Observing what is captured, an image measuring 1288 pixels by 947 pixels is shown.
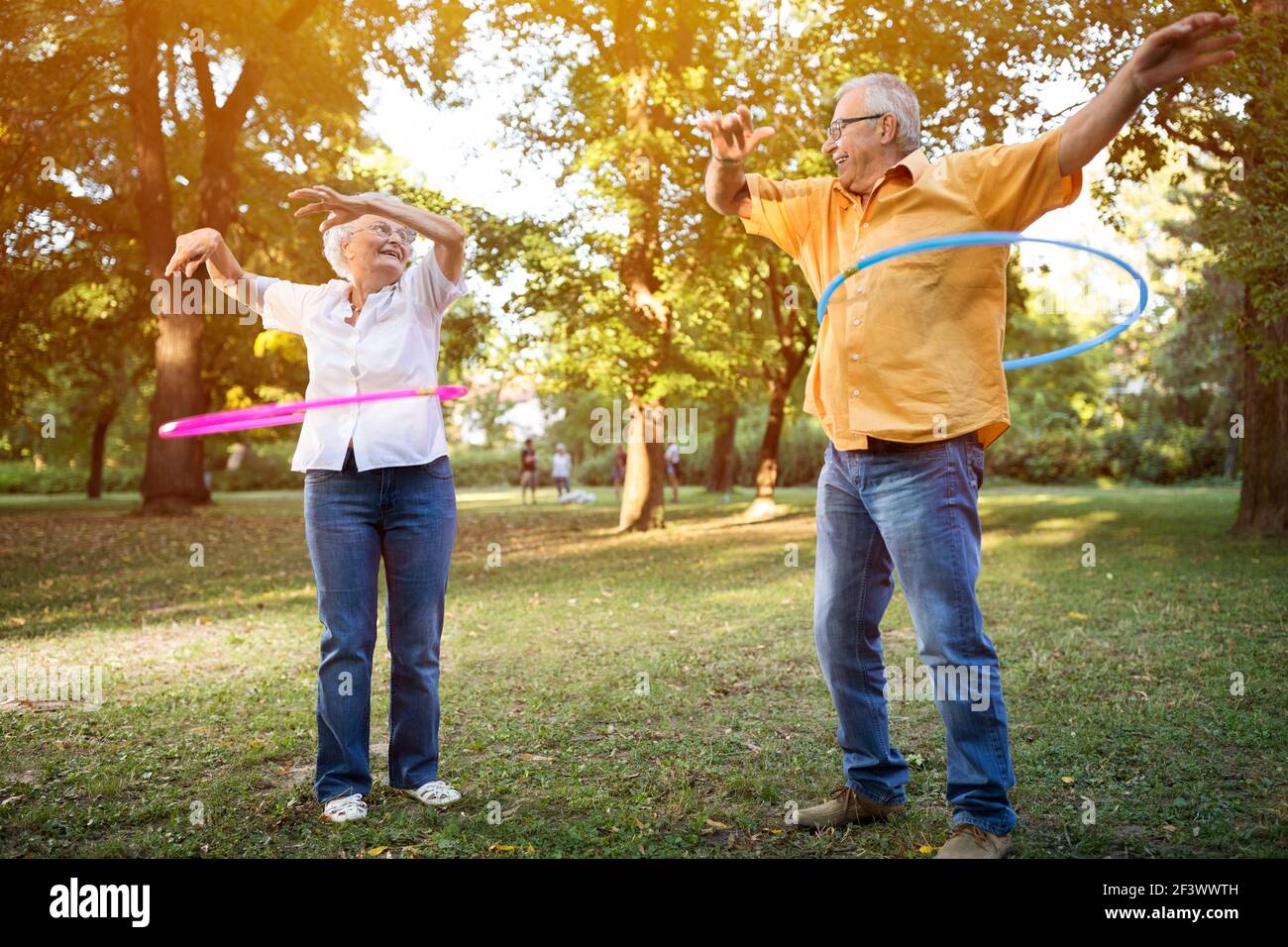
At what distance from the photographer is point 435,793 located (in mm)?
4281

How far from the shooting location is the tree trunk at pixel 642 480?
19.3 meters

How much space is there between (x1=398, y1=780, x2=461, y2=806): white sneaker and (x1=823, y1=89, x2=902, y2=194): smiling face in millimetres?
2782

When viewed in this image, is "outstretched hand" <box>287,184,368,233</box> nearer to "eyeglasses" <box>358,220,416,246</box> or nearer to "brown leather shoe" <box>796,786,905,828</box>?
"eyeglasses" <box>358,220,416,246</box>

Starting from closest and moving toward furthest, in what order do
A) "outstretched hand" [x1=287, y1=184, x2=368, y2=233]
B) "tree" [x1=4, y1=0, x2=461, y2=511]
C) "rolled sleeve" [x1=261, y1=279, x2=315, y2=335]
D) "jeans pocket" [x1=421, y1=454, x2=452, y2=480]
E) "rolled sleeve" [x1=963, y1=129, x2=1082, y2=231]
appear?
"rolled sleeve" [x1=963, y1=129, x2=1082, y2=231] → "outstretched hand" [x1=287, y1=184, x2=368, y2=233] → "jeans pocket" [x1=421, y1=454, x2=452, y2=480] → "rolled sleeve" [x1=261, y1=279, x2=315, y2=335] → "tree" [x1=4, y1=0, x2=461, y2=511]

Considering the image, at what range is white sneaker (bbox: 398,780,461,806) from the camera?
168 inches

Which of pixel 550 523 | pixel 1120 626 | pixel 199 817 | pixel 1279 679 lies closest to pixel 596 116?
pixel 550 523

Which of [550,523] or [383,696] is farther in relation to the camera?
[550,523]

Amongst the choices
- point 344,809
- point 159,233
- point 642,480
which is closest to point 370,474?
point 344,809

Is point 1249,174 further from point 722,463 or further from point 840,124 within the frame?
point 722,463

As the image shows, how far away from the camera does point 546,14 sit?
61.0 ft

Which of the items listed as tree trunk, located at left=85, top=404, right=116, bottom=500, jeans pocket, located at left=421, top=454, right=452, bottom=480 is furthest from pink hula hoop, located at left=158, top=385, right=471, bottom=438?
tree trunk, located at left=85, top=404, right=116, bottom=500

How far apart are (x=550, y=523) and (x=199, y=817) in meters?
18.5

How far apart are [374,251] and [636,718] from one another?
2.84 metres
